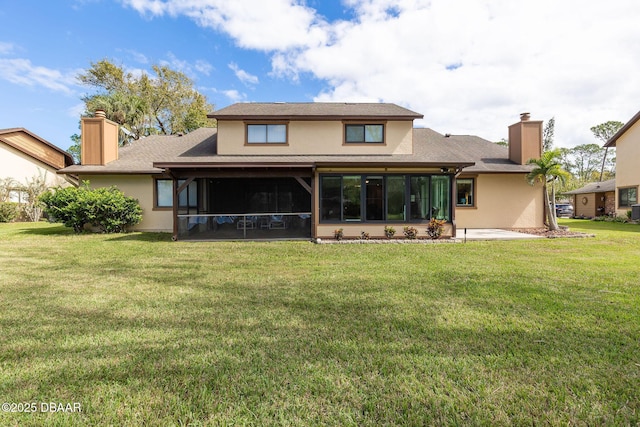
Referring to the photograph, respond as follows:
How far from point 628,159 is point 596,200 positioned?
5.24 m

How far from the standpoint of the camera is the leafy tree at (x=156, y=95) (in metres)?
26.2

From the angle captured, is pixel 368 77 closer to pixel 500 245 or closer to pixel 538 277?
pixel 500 245

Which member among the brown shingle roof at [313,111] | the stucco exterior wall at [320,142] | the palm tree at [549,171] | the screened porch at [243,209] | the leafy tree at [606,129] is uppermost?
the leafy tree at [606,129]

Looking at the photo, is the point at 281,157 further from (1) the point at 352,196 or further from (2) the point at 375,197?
(2) the point at 375,197

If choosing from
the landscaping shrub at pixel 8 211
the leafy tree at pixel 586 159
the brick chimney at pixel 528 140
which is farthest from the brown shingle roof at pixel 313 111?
the leafy tree at pixel 586 159

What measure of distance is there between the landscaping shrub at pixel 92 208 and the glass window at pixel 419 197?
451 inches

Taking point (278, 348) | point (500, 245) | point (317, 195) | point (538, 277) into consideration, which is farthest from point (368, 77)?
point (278, 348)

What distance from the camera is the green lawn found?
7.31ft

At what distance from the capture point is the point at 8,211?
1767cm

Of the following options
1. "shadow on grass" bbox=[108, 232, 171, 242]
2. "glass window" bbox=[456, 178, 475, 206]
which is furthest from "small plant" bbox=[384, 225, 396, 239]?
"shadow on grass" bbox=[108, 232, 171, 242]

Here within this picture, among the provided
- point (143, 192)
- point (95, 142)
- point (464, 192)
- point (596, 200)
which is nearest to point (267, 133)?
point (143, 192)

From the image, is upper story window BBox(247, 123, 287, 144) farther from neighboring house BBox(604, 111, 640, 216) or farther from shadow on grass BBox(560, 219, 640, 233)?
Result: neighboring house BBox(604, 111, 640, 216)

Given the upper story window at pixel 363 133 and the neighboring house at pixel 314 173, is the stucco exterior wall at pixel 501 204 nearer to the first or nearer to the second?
the neighboring house at pixel 314 173

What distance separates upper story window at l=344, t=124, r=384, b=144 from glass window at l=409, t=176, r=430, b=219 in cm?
264
